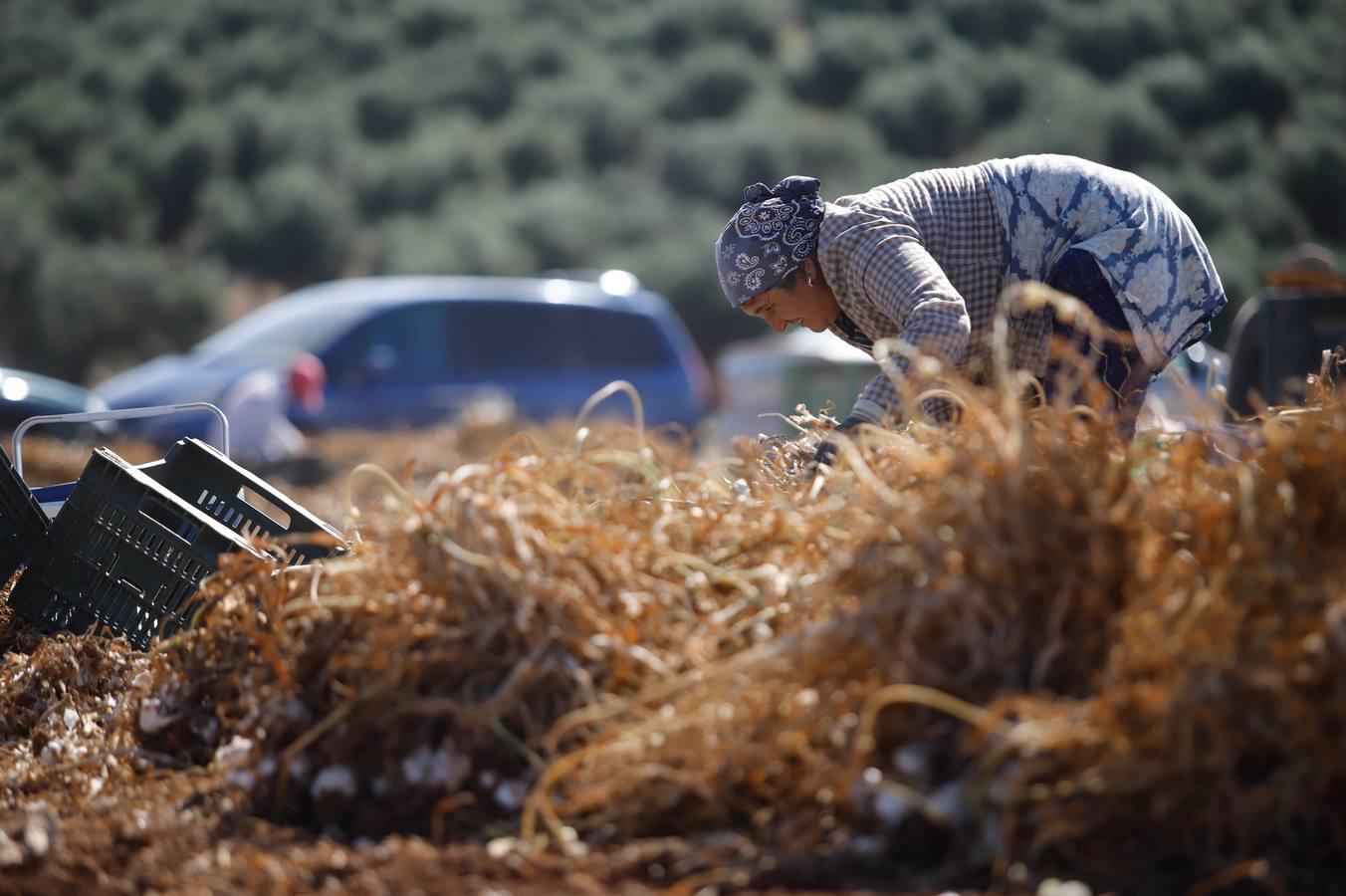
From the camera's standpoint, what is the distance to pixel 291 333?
12.4m

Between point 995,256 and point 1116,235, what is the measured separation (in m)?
0.30

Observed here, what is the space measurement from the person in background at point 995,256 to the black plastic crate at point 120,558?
144 centimetres

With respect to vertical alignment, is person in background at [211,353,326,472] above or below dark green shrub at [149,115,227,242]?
below

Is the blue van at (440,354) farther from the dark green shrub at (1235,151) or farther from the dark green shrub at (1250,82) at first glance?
the dark green shrub at (1250,82)

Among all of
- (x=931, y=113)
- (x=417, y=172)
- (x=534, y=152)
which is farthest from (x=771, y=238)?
(x=534, y=152)

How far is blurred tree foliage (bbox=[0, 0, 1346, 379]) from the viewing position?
28719 mm

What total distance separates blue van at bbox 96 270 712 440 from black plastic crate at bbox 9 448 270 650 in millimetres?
7502

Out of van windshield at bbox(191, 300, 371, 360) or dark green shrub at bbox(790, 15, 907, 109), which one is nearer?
van windshield at bbox(191, 300, 371, 360)

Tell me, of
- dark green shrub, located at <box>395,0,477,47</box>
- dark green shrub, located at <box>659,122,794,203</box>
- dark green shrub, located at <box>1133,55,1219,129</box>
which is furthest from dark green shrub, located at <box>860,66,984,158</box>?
dark green shrub, located at <box>395,0,477,47</box>

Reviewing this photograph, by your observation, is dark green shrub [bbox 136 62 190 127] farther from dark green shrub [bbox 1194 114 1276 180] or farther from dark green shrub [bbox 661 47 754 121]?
dark green shrub [bbox 1194 114 1276 180]

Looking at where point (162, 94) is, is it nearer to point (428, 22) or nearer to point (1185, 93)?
point (428, 22)

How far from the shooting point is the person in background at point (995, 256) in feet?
11.5

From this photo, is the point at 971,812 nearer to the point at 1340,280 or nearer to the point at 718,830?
the point at 718,830

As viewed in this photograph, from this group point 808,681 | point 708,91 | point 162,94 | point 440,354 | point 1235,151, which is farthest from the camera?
point 708,91
